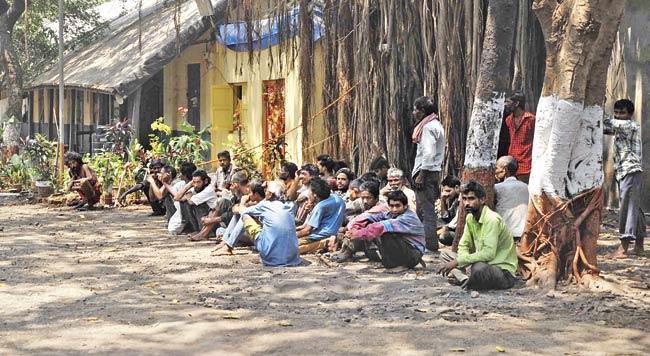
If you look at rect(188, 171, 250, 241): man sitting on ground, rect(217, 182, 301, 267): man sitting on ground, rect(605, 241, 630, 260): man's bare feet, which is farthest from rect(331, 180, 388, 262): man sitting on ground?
rect(605, 241, 630, 260): man's bare feet

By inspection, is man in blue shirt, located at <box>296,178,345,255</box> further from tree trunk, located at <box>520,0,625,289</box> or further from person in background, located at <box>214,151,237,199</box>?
person in background, located at <box>214,151,237,199</box>

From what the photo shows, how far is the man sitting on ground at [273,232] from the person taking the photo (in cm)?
962

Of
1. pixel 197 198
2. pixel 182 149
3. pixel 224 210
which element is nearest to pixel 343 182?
pixel 224 210

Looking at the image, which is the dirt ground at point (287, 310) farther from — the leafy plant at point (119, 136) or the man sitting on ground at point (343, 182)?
the leafy plant at point (119, 136)

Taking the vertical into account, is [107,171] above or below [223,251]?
above

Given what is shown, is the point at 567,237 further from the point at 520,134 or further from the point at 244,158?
the point at 244,158

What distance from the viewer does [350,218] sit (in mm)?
10625

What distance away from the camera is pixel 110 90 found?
18.2 meters

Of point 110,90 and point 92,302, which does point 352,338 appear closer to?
point 92,302

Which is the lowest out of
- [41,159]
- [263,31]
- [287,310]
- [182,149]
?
Result: [287,310]

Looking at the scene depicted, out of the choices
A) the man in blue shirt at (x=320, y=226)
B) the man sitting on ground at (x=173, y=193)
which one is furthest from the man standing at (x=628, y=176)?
the man sitting on ground at (x=173, y=193)

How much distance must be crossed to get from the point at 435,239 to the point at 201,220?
311cm

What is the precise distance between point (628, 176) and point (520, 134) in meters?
1.12

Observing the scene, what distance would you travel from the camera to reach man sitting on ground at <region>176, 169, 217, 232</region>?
12008mm
